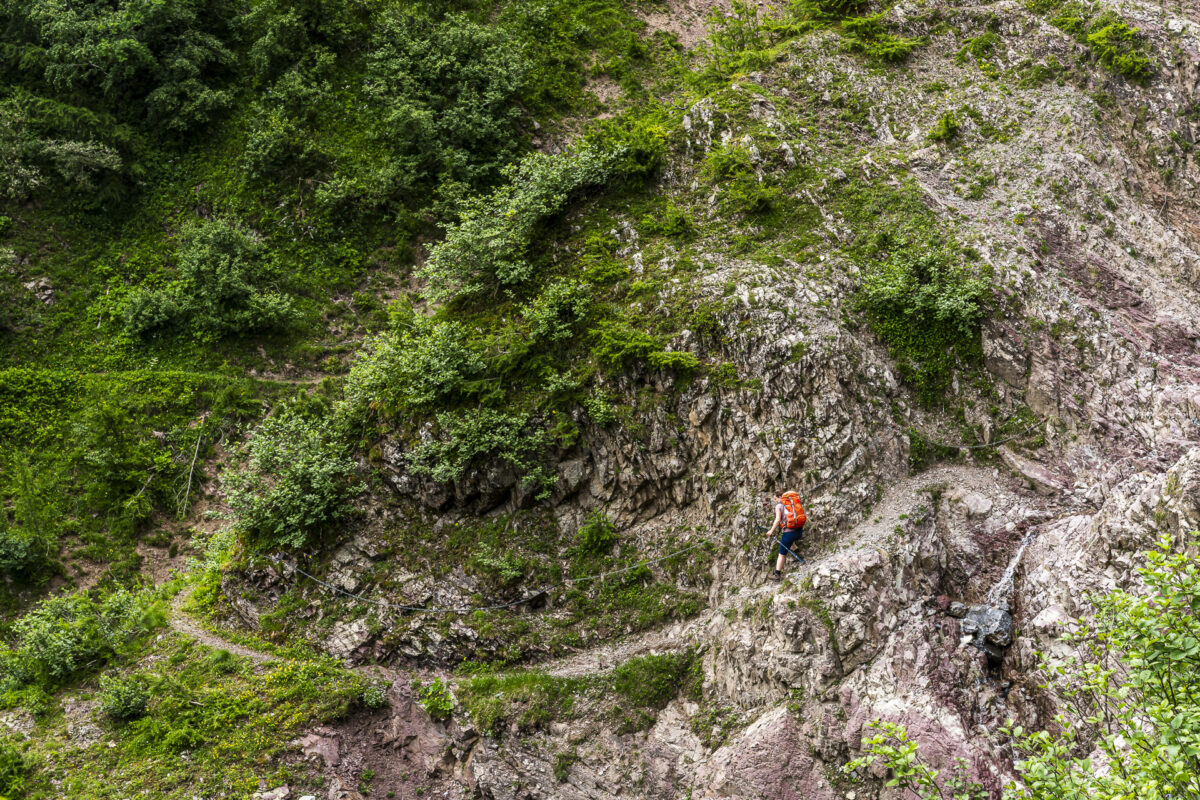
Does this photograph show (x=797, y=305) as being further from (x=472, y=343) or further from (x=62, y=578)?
(x=62, y=578)

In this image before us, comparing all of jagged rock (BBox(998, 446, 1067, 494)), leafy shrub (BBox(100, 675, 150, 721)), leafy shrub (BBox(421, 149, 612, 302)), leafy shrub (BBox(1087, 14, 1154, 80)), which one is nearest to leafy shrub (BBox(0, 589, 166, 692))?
leafy shrub (BBox(100, 675, 150, 721))

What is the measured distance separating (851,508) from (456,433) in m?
9.10

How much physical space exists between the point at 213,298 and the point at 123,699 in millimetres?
12983

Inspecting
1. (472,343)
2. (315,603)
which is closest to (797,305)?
(472,343)

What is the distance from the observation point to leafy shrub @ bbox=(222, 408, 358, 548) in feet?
53.9

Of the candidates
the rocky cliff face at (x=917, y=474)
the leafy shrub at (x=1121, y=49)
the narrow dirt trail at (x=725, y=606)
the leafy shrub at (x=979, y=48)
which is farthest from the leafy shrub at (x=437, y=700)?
the leafy shrub at (x=1121, y=49)

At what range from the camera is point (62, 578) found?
61.7ft

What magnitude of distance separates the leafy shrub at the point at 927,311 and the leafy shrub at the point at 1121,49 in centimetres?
832

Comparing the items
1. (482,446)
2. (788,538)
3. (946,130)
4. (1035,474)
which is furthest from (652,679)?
(946,130)

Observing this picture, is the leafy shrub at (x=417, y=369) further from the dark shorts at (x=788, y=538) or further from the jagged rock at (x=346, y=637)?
the dark shorts at (x=788, y=538)

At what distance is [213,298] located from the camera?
22.3 m

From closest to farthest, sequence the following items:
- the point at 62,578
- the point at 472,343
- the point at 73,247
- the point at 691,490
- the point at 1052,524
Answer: the point at 1052,524 → the point at 691,490 → the point at 472,343 → the point at 62,578 → the point at 73,247

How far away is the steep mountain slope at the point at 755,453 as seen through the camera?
41.4ft

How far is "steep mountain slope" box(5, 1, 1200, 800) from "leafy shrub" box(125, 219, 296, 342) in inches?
176
